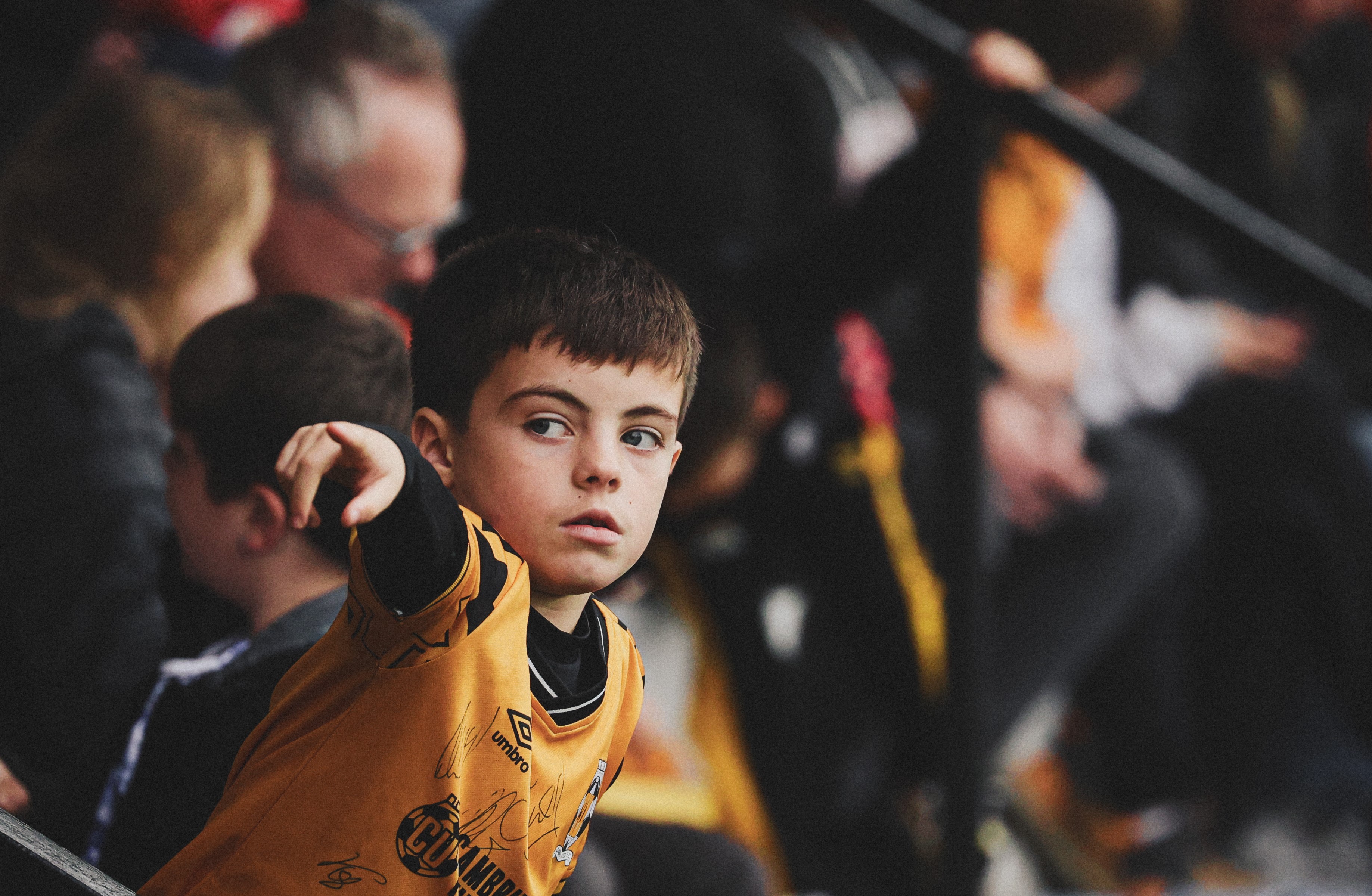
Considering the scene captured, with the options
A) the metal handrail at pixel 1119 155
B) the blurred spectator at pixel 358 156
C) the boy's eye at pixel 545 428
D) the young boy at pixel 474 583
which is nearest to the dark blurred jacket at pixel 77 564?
the blurred spectator at pixel 358 156

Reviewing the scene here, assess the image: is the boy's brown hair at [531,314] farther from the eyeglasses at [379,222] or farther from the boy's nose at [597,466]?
the eyeglasses at [379,222]

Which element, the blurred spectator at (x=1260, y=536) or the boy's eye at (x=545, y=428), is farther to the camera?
the blurred spectator at (x=1260, y=536)

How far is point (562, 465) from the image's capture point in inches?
15.2

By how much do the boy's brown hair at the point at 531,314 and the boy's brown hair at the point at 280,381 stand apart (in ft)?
0.18

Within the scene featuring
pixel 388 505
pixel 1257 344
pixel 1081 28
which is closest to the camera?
pixel 388 505

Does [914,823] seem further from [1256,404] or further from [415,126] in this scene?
[415,126]

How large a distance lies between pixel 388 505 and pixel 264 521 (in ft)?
0.52

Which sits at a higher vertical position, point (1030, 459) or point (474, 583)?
point (1030, 459)

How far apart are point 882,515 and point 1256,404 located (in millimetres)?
1100

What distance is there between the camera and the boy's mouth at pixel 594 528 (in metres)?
0.39

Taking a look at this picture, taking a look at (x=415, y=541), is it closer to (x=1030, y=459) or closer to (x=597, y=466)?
(x=597, y=466)

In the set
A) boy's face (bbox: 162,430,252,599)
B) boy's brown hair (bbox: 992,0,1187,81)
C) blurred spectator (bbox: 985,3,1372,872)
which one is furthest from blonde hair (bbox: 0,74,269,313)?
blurred spectator (bbox: 985,3,1372,872)

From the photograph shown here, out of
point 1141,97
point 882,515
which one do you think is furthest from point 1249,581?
point 882,515

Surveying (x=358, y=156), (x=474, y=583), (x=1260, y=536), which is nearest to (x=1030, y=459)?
(x=1260, y=536)
